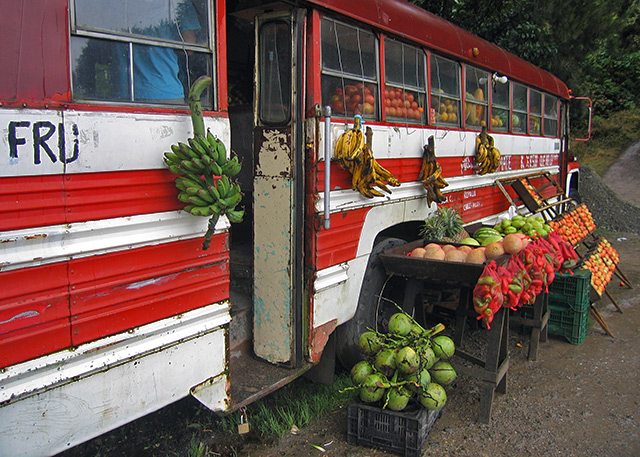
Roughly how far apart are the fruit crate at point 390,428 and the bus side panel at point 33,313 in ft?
6.58

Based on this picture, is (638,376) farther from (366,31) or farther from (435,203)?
(366,31)

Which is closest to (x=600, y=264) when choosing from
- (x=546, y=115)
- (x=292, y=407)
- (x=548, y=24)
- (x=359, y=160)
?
(x=546, y=115)

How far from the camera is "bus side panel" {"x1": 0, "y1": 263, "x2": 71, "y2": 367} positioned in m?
2.07

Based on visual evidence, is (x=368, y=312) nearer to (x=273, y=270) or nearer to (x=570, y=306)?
(x=273, y=270)

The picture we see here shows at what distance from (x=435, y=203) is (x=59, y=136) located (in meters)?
3.78

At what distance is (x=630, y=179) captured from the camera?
15109mm

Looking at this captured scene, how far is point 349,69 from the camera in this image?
377 centimetres

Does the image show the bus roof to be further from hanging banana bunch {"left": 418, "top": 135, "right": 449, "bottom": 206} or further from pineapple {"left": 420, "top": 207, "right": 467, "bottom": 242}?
pineapple {"left": 420, "top": 207, "right": 467, "bottom": 242}

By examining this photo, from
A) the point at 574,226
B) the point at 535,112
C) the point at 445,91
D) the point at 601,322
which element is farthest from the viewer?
the point at 535,112

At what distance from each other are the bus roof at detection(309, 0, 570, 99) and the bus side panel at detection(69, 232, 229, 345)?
185 cm

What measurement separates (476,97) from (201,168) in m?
4.20

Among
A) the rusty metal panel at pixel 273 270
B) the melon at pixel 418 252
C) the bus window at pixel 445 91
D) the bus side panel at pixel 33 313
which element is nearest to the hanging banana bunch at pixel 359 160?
the rusty metal panel at pixel 273 270

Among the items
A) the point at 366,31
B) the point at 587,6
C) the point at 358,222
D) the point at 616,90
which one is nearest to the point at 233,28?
the point at 366,31

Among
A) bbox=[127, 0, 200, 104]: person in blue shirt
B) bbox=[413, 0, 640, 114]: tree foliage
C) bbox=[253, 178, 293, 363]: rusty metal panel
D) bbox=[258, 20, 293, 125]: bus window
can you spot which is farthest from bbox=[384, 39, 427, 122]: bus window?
bbox=[413, 0, 640, 114]: tree foliage
